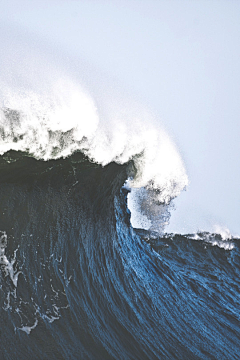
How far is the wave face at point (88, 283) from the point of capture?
4.15 m

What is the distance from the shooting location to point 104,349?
163 inches

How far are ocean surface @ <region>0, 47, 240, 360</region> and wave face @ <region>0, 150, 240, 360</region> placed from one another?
2 centimetres

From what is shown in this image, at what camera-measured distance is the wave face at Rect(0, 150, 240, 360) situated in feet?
13.6

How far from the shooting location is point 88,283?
205 inches

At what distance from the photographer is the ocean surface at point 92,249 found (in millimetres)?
4266

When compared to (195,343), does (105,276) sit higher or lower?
higher

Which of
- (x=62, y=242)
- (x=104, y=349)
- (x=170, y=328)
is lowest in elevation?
(x=104, y=349)

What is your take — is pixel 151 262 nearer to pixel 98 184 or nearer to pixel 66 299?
pixel 98 184

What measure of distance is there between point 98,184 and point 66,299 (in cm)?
265

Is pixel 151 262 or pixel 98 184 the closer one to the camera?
pixel 98 184

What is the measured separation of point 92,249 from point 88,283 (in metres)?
0.89

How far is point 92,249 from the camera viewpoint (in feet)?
19.8

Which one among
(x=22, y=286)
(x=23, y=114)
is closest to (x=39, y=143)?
(x=23, y=114)

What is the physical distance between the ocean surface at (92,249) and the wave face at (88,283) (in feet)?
0.06
